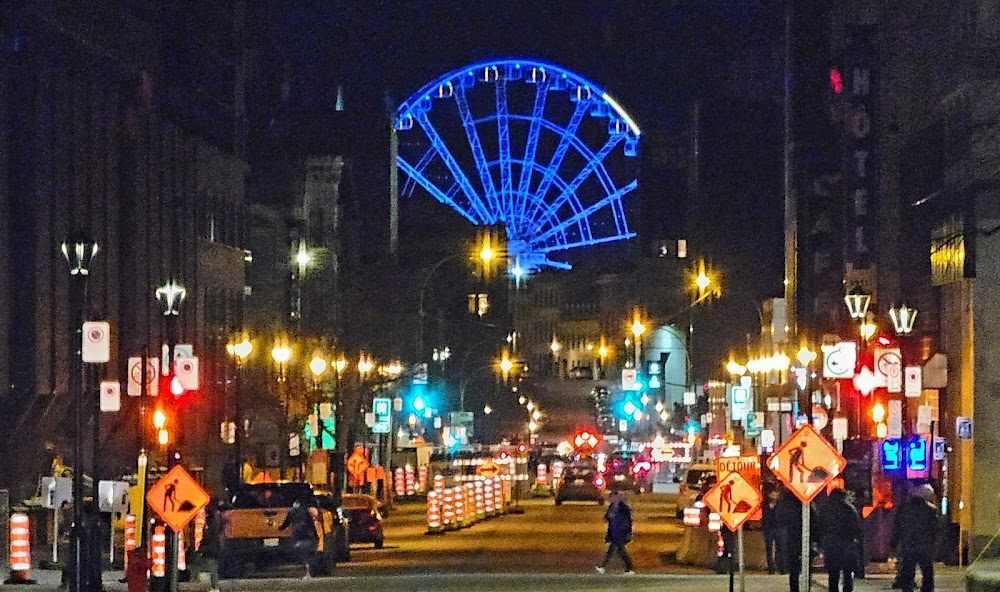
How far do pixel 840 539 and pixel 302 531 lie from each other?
10.6 metres

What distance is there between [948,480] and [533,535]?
1054 cm

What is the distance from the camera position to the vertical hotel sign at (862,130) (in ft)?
183

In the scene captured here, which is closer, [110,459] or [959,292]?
[959,292]

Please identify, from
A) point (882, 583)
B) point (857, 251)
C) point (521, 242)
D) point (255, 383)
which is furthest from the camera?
point (521, 242)

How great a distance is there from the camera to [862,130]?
55.7 m

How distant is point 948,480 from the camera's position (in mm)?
45812

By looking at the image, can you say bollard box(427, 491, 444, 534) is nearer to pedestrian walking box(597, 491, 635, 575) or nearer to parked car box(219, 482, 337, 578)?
pedestrian walking box(597, 491, 635, 575)

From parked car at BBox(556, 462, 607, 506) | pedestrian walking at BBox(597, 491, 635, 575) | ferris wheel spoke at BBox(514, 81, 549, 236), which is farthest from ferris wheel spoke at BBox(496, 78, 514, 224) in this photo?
pedestrian walking at BBox(597, 491, 635, 575)

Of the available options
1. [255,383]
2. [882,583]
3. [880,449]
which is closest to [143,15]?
[255,383]

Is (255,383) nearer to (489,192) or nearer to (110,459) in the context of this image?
(110,459)

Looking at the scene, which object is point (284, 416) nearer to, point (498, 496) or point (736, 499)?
point (498, 496)

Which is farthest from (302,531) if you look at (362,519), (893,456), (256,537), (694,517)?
(893,456)

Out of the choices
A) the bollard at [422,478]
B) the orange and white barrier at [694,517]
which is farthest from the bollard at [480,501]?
the bollard at [422,478]

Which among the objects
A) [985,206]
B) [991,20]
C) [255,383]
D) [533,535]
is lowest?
[533,535]
